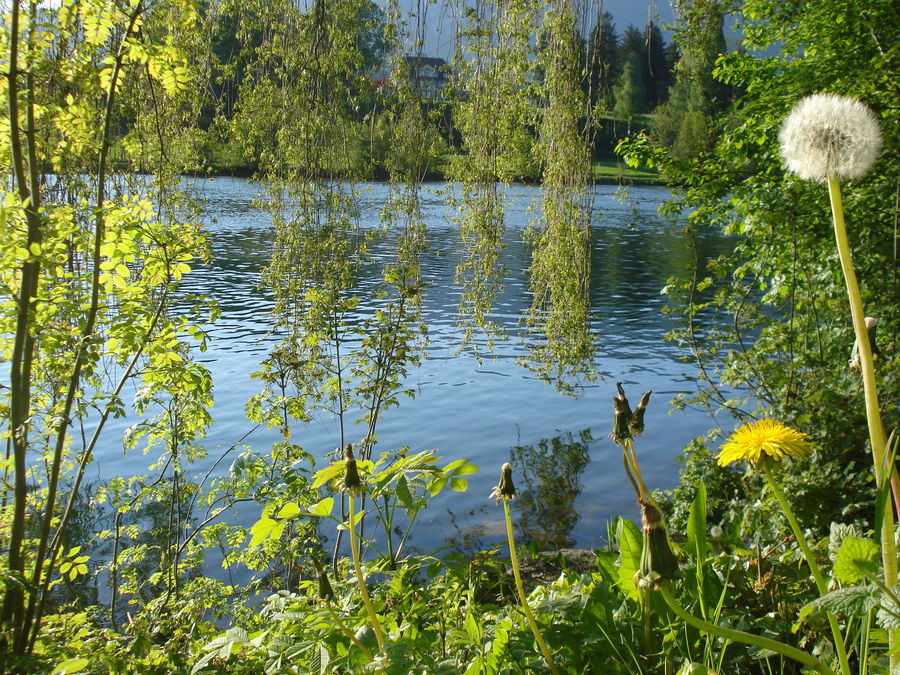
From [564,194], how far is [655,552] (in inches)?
190

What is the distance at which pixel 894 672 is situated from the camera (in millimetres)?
994

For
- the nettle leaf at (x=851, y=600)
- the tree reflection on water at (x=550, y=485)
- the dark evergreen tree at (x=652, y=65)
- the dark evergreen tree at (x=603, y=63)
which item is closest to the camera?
the nettle leaf at (x=851, y=600)

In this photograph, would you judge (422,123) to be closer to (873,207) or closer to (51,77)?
(51,77)

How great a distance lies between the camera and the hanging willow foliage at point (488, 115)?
4.66 metres

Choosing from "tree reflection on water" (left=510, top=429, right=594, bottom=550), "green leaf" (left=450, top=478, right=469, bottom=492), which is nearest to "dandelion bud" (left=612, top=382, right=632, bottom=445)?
"green leaf" (left=450, top=478, right=469, bottom=492)

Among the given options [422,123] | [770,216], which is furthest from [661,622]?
[422,123]

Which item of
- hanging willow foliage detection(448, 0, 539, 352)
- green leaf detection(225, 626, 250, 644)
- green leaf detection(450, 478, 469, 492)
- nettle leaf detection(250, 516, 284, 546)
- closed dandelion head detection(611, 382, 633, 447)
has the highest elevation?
hanging willow foliage detection(448, 0, 539, 352)

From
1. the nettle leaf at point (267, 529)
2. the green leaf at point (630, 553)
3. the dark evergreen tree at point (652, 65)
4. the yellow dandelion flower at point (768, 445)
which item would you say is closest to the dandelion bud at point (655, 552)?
the yellow dandelion flower at point (768, 445)

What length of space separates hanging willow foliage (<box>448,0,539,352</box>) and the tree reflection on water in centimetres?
168

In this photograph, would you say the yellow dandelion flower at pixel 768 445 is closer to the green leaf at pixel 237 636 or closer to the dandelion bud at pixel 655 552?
the dandelion bud at pixel 655 552

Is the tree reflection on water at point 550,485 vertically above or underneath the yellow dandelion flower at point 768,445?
underneath

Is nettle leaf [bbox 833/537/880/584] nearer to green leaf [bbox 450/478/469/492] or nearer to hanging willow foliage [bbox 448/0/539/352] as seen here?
green leaf [bbox 450/478/469/492]

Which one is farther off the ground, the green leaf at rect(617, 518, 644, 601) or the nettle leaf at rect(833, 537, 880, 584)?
the nettle leaf at rect(833, 537, 880, 584)

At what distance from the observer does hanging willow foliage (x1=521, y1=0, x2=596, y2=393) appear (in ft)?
16.3
